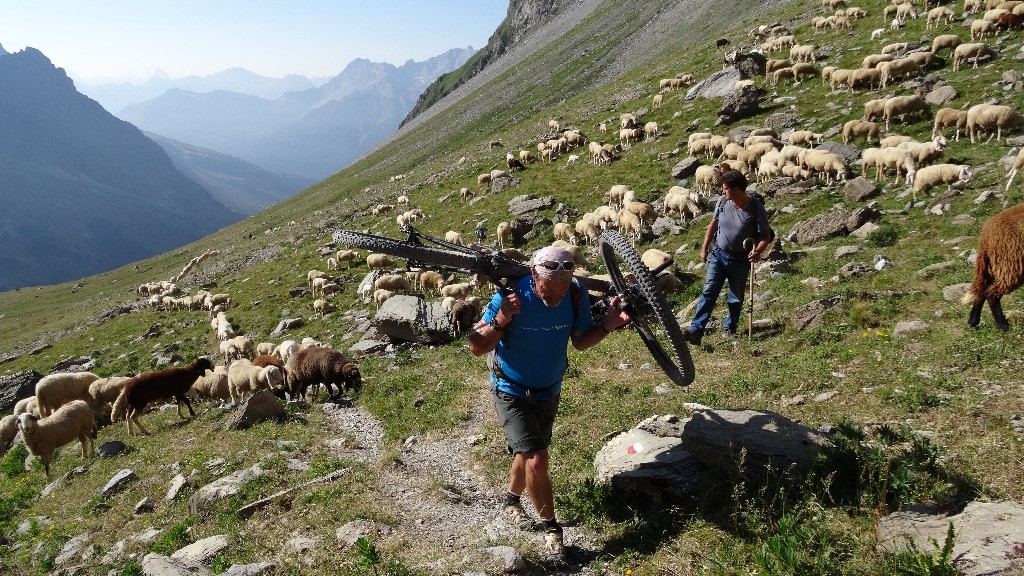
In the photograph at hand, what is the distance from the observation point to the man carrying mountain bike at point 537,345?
563 cm

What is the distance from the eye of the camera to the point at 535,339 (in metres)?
5.81

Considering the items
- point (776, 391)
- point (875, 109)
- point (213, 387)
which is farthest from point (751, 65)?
point (213, 387)

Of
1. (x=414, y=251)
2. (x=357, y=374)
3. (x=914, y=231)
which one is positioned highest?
(x=414, y=251)

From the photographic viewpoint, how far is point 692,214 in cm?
2059

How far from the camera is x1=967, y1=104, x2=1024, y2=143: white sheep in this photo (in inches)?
667

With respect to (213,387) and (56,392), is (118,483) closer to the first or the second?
(213,387)

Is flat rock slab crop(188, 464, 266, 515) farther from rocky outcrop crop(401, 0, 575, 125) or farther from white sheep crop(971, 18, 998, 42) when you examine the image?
rocky outcrop crop(401, 0, 575, 125)

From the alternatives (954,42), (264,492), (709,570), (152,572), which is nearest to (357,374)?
(264,492)

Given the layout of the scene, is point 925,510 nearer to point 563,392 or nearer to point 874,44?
point 563,392

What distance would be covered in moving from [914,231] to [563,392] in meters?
9.71

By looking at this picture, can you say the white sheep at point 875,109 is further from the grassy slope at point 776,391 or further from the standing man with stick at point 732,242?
the standing man with stick at point 732,242

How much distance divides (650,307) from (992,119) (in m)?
18.6

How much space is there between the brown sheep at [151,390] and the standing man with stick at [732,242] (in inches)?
568

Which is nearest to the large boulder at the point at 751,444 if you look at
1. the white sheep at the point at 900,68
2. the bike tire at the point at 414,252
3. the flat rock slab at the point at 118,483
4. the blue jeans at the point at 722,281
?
the bike tire at the point at 414,252
